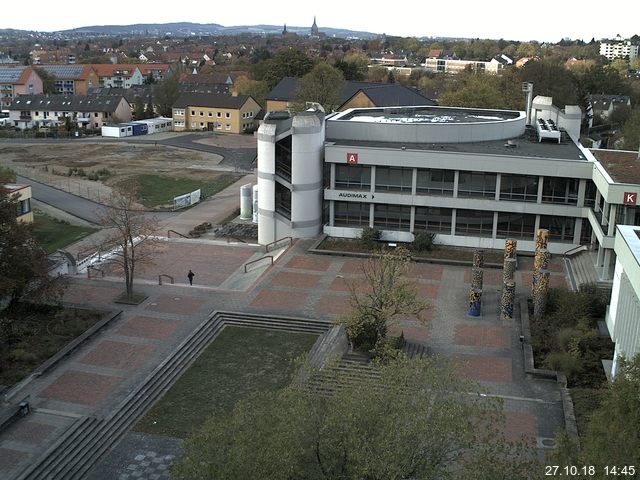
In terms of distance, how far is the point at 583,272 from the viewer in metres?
38.1

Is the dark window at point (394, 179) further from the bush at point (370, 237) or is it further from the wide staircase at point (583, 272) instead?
the wide staircase at point (583, 272)

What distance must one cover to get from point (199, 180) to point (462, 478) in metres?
56.6

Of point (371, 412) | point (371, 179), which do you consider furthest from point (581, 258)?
point (371, 412)

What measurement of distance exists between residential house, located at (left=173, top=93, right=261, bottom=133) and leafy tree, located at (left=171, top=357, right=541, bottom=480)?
8947 cm

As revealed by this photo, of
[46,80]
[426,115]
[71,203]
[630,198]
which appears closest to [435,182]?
[630,198]

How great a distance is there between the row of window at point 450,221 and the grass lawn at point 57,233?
17.2 m

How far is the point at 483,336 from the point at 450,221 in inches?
533

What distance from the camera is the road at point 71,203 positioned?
53969 millimetres

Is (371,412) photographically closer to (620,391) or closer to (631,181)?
(620,391)

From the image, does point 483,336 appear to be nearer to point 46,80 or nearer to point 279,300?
point 279,300

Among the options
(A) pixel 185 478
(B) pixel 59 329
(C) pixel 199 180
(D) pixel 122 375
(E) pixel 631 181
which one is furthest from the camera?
(C) pixel 199 180

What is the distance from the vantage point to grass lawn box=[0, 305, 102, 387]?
27828 millimetres

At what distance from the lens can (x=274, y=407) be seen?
50.4ft

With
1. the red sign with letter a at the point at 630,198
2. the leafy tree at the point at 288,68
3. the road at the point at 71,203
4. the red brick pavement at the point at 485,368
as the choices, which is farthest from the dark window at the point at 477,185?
the leafy tree at the point at 288,68
